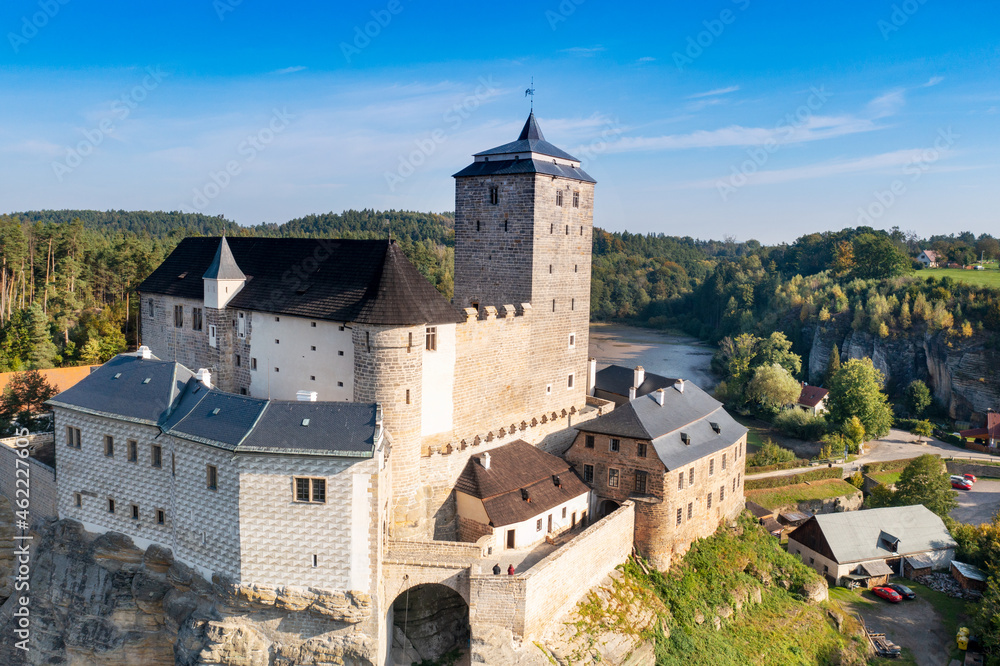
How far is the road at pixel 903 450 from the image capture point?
51.0 metres

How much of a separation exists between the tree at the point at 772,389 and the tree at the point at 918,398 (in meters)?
12.9

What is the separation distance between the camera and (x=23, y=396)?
34.2 metres

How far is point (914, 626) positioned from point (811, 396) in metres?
29.7

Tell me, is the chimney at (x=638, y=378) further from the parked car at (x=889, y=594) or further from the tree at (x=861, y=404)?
the tree at (x=861, y=404)

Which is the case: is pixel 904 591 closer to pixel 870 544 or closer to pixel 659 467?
pixel 870 544

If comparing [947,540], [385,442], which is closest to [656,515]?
[385,442]

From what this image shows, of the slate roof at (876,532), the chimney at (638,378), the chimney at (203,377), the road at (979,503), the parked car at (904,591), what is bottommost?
the parked car at (904,591)

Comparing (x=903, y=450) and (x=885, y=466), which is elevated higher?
(x=903, y=450)

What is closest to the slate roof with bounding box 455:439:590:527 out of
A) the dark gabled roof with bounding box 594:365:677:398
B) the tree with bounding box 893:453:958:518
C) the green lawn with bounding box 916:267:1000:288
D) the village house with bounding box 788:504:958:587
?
the dark gabled roof with bounding box 594:365:677:398

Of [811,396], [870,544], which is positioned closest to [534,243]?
[870,544]

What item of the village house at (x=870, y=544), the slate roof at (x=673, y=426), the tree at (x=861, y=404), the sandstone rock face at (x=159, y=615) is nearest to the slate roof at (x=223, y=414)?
the sandstone rock face at (x=159, y=615)

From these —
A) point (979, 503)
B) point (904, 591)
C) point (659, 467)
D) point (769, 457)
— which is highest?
point (659, 467)

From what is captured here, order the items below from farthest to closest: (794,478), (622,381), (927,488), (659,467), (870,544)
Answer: (794,478) → (927,488) → (622,381) → (870,544) → (659,467)

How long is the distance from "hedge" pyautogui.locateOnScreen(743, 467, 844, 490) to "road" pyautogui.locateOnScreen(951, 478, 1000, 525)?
722cm
